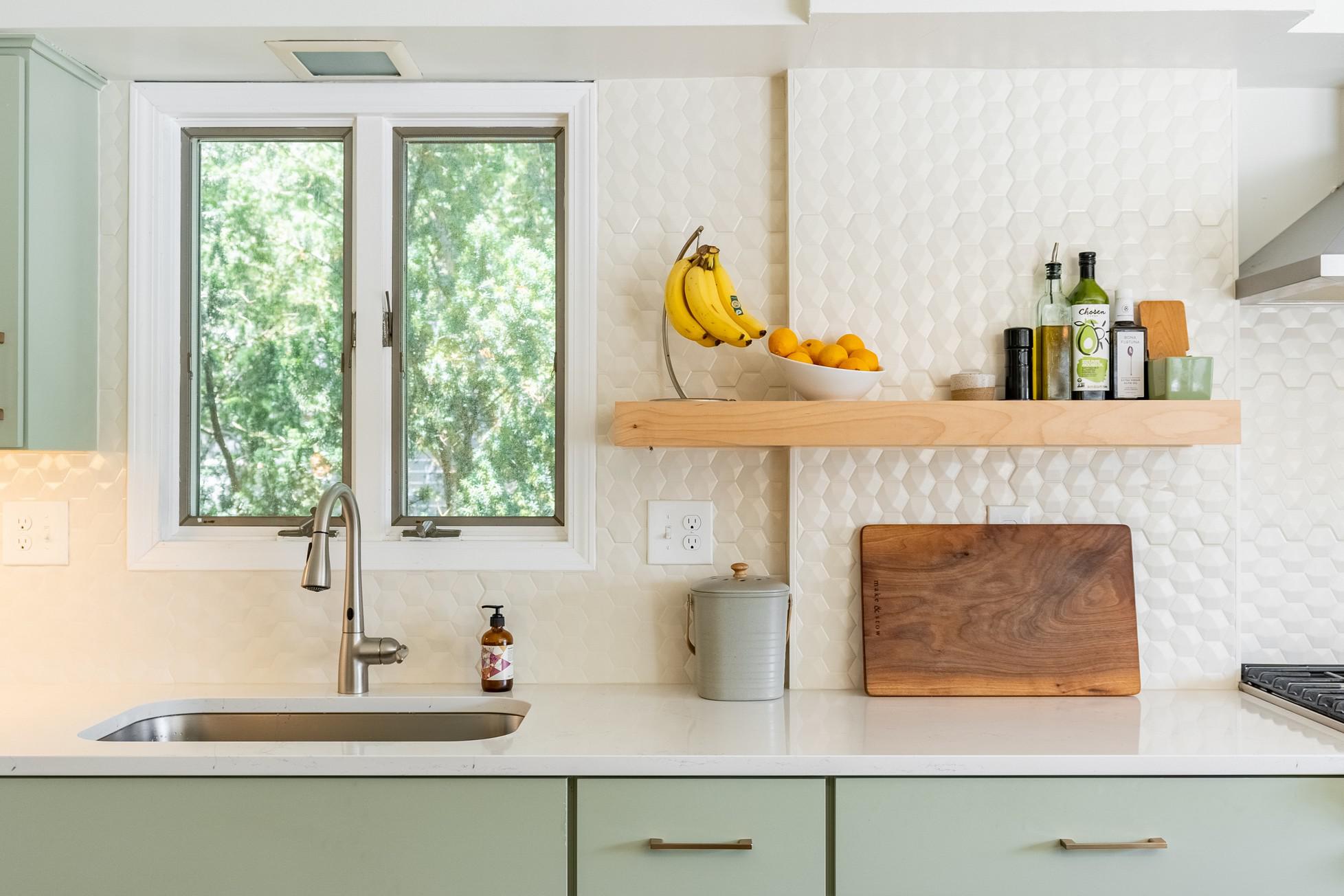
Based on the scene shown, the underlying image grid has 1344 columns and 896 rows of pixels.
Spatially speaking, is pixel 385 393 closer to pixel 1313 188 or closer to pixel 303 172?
pixel 303 172

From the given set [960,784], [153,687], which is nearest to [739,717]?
[960,784]

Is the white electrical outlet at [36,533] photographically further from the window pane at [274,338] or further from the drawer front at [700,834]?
the drawer front at [700,834]

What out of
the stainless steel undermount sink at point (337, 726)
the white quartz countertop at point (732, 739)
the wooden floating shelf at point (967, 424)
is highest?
the wooden floating shelf at point (967, 424)

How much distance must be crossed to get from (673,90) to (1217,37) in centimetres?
109

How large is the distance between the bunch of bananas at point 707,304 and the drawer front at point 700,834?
865 mm

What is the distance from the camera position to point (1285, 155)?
6.91 ft

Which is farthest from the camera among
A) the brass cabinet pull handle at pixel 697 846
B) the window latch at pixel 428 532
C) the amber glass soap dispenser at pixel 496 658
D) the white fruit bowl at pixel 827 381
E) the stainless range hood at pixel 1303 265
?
the window latch at pixel 428 532

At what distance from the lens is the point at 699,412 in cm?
183

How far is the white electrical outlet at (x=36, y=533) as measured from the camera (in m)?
2.07

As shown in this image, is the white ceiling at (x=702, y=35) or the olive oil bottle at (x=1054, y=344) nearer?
the white ceiling at (x=702, y=35)

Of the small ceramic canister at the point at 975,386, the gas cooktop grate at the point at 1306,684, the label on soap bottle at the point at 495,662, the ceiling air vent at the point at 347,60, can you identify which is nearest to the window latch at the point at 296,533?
the label on soap bottle at the point at 495,662

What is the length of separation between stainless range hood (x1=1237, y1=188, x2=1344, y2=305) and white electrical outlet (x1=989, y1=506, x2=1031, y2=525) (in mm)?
639

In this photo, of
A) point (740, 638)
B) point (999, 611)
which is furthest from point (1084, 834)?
point (740, 638)

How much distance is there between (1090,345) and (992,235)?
33 cm
